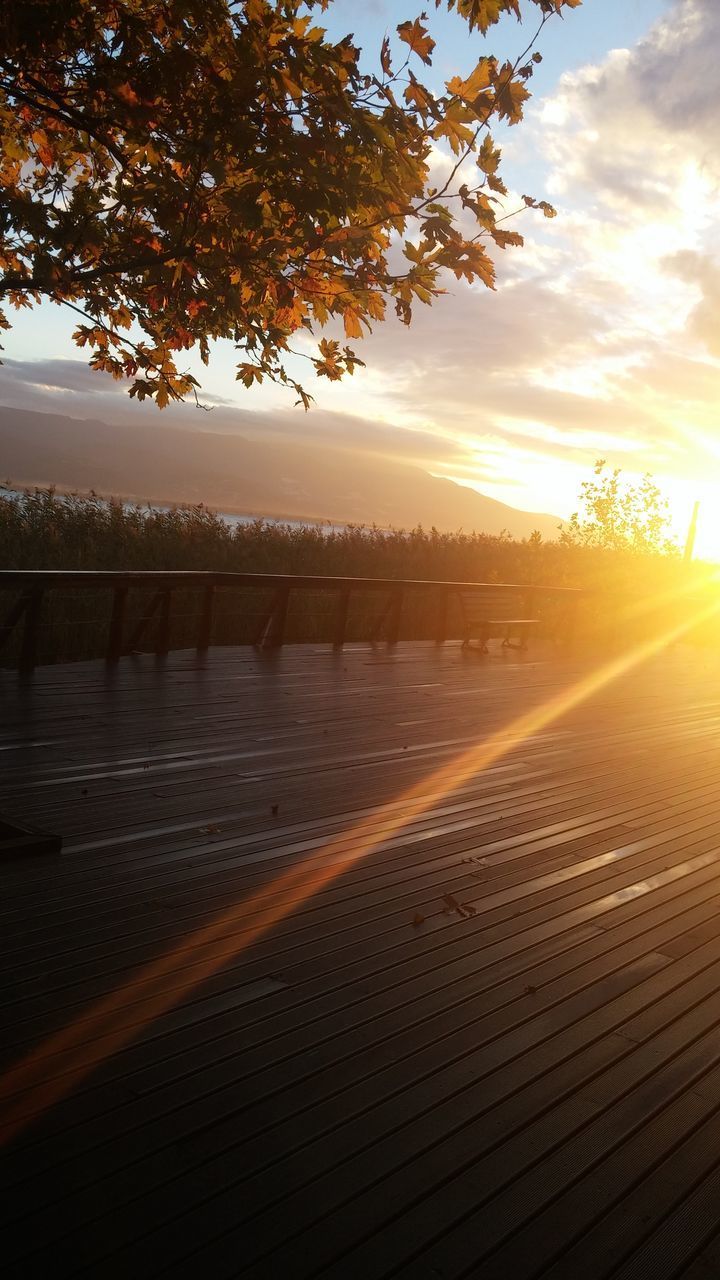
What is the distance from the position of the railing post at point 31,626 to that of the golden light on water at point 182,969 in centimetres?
370

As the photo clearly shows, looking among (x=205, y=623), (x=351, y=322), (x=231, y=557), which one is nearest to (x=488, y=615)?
(x=231, y=557)

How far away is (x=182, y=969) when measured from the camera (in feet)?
9.80

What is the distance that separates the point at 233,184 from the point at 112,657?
549cm

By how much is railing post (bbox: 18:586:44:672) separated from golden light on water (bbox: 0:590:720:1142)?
12.1ft

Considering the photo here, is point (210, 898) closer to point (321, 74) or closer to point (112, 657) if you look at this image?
point (321, 74)

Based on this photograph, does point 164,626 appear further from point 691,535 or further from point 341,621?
point 691,535

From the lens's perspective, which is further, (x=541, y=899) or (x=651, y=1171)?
(x=541, y=899)

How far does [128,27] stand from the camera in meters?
3.71

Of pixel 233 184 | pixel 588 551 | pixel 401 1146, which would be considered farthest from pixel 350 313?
pixel 588 551

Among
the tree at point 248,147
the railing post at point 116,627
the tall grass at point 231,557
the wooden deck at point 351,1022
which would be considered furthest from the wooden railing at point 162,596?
the tree at point 248,147

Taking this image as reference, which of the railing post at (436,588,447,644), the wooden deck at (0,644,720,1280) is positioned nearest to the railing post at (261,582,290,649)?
the railing post at (436,588,447,644)

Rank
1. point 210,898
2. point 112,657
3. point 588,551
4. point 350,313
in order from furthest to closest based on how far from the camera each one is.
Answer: point 588,551
point 112,657
point 350,313
point 210,898

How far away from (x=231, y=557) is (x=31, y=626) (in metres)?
8.24

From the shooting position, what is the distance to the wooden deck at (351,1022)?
75.8 inches
